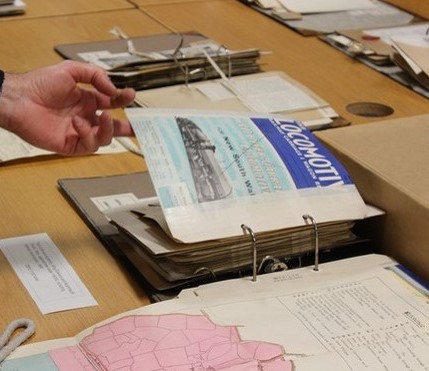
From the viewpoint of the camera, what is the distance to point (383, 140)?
115 cm

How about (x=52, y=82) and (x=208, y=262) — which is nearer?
(x=208, y=262)

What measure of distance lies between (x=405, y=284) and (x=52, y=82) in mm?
547

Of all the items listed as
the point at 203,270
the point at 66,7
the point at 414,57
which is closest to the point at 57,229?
the point at 203,270

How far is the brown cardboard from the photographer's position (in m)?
1.02

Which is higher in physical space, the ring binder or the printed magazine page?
the printed magazine page

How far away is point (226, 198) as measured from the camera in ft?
3.32

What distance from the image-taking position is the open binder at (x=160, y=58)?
1624 millimetres

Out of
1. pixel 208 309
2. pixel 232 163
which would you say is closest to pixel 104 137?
pixel 232 163

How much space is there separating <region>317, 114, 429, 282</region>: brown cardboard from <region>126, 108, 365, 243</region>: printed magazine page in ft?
0.10

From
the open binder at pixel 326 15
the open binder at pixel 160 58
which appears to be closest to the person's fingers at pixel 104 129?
the open binder at pixel 160 58

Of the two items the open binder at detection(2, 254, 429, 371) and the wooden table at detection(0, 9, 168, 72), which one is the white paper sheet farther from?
the wooden table at detection(0, 9, 168, 72)

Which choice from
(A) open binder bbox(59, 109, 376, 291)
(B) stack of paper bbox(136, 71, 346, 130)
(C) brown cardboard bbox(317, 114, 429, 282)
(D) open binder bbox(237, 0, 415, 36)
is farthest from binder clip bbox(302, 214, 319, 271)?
(D) open binder bbox(237, 0, 415, 36)

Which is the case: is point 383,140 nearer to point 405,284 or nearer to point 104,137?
point 405,284

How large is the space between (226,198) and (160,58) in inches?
27.9
